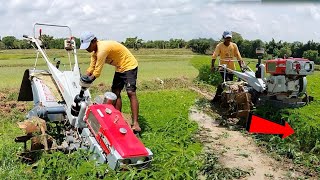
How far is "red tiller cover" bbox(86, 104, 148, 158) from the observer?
12.3ft

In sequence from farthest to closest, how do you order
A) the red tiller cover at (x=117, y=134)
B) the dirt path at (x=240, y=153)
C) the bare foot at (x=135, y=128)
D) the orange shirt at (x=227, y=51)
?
the orange shirt at (x=227, y=51), the bare foot at (x=135, y=128), the dirt path at (x=240, y=153), the red tiller cover at (x=117, y=134)

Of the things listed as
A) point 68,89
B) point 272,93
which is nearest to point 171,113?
point 272,93

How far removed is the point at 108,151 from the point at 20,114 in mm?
4802

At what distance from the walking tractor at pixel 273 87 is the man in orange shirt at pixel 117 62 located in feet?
7.38

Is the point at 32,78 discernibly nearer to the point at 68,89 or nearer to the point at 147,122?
the point at 68,89

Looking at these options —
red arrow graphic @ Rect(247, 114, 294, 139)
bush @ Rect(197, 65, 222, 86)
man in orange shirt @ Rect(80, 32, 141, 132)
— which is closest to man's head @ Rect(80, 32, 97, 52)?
man in orange shirt @ Rect(80, 32, 141, 132)

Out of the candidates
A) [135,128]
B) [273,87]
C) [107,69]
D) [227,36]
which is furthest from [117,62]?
[107,69]

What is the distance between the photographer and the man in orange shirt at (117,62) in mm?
5355

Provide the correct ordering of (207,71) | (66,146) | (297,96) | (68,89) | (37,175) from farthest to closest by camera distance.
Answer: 1. (207,71)
2. (297,96)
3. (68,89)
4. (66,146)
5. (37,175)

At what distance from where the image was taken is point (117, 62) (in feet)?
19.4

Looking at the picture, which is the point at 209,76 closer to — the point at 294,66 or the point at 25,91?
the point at 294,66

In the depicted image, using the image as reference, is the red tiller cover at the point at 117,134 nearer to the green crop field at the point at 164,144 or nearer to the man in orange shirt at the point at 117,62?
the green crop field at the point at 164,144

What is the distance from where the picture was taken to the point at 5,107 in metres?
8.48

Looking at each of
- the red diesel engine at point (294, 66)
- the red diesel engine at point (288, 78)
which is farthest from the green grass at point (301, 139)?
the red diesel engine at point (294, 66)
